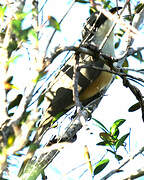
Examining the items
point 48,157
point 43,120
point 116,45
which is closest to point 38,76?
point 48,157

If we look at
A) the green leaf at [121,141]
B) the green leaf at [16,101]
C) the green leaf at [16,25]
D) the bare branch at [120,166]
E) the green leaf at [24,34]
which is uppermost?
the green leaf at [16,25]

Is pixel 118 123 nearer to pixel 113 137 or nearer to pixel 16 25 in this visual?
pixel 113 137

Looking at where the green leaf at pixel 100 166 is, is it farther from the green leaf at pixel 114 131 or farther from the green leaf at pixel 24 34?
the green leaf at pixel 24 34

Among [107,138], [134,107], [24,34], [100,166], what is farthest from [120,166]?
[134,107]

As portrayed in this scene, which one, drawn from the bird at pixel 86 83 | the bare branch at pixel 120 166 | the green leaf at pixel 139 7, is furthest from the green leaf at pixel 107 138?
the green leaf at pixel 139 7

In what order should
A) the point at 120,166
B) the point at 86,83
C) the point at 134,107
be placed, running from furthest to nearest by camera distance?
the point at 86,83 < the point at 134,107 < the point at 120,166

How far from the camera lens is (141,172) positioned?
6.28ft

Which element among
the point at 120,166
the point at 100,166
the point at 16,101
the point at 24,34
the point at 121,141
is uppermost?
the point at 24,34

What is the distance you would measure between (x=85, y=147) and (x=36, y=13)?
36.4 inches

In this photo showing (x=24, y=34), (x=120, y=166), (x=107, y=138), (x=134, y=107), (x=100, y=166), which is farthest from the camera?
(x=134, y=107)

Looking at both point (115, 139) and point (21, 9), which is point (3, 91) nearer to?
point (21, 9)

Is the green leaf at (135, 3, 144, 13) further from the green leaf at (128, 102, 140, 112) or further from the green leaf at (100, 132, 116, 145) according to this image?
the green leaf at (100, 132, 116, 145)

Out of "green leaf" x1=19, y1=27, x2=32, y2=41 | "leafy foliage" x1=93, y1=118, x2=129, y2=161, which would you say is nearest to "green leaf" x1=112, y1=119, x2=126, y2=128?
"leafy foliage" x1=93, y1=118, x2=129, y2=161

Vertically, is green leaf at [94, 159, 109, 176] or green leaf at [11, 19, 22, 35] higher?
green leaf at [11, 19, 22, 35]
